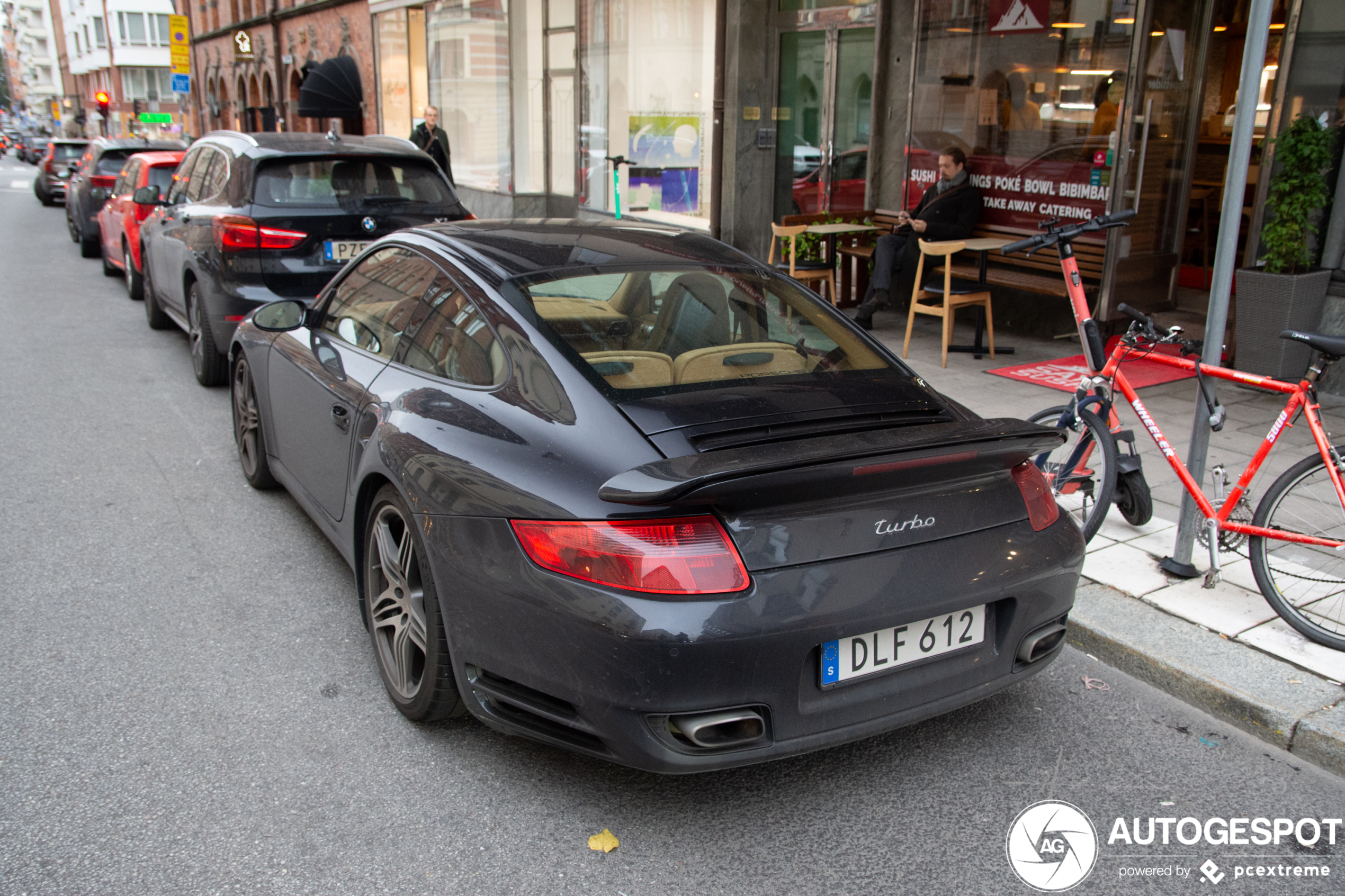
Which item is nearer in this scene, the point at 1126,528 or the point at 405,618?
the point at 405,618

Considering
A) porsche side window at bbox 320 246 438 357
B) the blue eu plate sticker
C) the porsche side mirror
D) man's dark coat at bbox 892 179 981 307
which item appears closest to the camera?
the blue eu plate sticker

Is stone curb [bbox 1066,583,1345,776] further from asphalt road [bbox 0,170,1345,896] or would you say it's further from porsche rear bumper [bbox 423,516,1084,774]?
porsche rear bumper [bbox 423,516,1084,774]

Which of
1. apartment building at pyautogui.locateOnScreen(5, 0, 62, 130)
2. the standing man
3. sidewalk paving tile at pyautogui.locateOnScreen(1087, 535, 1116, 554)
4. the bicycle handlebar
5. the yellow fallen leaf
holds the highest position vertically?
apartment building at pyautogui.locateOnScreen(5, 0, 62, 130)

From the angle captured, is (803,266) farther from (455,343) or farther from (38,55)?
(38,55)

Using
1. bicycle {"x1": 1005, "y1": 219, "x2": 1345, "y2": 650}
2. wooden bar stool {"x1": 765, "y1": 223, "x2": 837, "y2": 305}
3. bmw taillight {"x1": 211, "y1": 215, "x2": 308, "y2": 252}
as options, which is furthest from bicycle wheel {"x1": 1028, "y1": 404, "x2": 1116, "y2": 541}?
bmw taillight {"x1": 211, "y1": 215, "x2": 308, "y2": 252}

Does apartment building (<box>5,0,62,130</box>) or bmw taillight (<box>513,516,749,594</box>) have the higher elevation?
apartment building (<box>5,0,62,130</box>)

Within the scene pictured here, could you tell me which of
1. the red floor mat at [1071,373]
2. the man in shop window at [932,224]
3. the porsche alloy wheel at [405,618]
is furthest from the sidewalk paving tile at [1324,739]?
the man in shop window at [932,224]

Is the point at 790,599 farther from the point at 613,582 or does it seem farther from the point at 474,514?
the point at 474,514

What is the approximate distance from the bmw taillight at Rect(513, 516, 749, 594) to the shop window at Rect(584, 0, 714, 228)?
11.8m

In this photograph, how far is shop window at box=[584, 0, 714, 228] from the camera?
1390cm

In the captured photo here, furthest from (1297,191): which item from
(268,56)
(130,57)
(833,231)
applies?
(130,57)

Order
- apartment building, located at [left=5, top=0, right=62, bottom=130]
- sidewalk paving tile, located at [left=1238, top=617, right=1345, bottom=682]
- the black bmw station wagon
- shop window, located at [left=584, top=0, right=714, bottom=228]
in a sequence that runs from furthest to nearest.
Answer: apartment building, located at [left=5, top=0, right=62, bottom=130]
shop window, located at [left=584, top=0, right=714, bottom=228]
the black bmw station wagon
sidewalk paving tile, located at [left=1238, top=617, right=1345, bottom=682]

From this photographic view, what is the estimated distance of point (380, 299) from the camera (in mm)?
3969

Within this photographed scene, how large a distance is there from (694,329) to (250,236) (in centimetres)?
472
